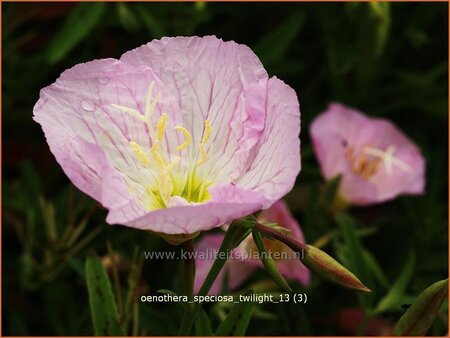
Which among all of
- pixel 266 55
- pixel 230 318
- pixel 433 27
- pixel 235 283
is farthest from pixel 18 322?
pixel 433 27

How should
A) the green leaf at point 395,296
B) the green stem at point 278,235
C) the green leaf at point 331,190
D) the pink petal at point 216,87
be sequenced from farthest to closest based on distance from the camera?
1. the green leaf at point 331,190
2. the green leaf at point 395,296
3. the pink petal at point 216,87
4. the green stem at point 278,235

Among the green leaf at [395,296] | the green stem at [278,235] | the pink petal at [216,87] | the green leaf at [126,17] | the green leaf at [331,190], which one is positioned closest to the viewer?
the green stem at [278,235]

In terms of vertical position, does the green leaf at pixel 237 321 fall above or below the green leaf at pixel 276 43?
below

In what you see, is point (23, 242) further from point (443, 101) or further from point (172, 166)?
point (443, 101)

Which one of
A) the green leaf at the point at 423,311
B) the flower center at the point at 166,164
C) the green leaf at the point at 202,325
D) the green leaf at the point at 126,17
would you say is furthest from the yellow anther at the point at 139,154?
the green leaf at the point at 126,17

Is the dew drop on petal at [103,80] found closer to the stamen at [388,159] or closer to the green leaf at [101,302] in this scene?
the green leaf at [101,302]

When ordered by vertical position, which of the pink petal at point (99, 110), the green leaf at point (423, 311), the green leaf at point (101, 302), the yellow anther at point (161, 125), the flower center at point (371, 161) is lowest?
the flower center at point (371, 161)

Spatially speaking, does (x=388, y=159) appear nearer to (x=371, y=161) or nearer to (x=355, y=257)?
(x=371, y=161)
